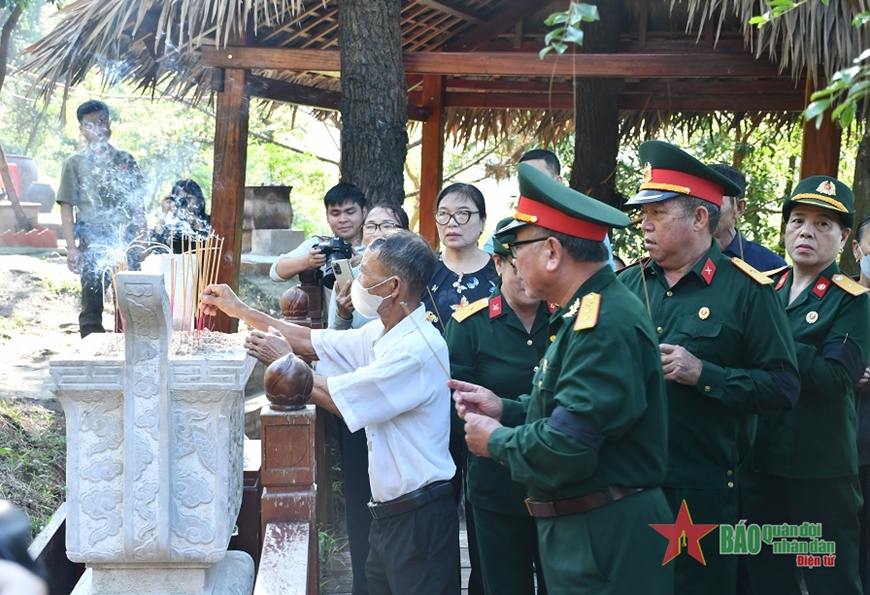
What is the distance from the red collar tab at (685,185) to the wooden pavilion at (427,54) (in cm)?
261

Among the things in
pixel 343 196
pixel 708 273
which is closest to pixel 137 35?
pixel 343 196

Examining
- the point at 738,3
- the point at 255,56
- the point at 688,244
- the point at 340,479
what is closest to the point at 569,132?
the point at 738,3

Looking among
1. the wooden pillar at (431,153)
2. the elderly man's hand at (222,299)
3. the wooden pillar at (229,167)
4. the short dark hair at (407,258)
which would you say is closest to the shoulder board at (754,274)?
the short dark hair at (407,258)

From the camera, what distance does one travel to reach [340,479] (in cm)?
446

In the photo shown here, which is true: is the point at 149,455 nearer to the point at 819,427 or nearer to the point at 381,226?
the point at 381,226

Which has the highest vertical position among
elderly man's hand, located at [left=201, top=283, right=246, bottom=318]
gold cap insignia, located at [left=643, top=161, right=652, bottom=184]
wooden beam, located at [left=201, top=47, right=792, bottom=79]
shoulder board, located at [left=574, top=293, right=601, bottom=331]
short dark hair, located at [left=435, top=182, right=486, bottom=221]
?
wooden beam, located at [left=201, top=47, right=792, bottom=79]

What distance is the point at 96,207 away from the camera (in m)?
5.77

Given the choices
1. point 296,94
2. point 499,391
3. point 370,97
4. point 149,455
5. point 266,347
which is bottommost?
point 149,455

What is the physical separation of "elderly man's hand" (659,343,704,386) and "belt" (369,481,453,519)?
0.73 metres

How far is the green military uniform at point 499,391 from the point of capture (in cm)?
278

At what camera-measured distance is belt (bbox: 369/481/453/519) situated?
8.71ft

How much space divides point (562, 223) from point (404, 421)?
0.86 m

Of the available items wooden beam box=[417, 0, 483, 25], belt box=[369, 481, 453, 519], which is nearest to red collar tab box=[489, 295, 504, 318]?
belt box=[369, 481, 453, 519]

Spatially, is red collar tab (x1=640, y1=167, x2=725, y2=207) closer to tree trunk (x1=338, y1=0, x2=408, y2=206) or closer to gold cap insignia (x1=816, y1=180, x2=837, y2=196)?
gold cap insignia (x1=816, y1=180, x2=837, y2=196)
